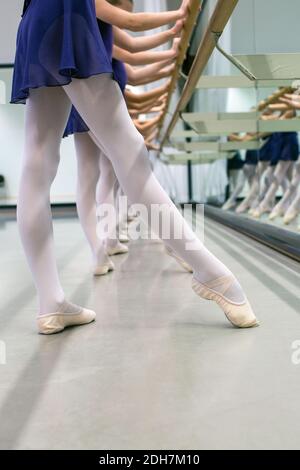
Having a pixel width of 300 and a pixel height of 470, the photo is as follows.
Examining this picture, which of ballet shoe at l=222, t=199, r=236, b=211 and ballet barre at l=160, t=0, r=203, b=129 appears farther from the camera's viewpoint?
ballet shoe at l=222, t=199, r=236, b=211

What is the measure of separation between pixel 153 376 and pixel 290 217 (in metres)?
2.48

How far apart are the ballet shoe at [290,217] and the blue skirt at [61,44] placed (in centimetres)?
231

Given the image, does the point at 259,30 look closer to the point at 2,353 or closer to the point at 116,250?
the point at 116,250

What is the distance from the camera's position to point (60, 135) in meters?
1.09

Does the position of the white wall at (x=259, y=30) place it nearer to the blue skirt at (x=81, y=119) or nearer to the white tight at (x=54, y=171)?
the blue skirt at (x=81, y=119)

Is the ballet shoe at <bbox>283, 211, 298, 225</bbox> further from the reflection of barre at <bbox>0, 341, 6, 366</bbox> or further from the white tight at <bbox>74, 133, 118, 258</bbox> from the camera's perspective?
the reflection of barre at <bbox>0, 341, 6, 366</bbox>

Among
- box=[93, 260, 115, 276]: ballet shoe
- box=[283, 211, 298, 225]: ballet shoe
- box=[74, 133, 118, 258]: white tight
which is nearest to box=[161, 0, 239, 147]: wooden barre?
box=[74, 133, 118, 258]: white tight

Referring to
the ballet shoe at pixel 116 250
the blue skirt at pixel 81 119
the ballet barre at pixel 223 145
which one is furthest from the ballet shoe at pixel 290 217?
the blue skirt at pixel 81 119

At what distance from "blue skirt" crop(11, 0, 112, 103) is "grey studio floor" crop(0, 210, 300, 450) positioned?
505 millimetres

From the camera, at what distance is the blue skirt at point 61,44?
3.09 feet

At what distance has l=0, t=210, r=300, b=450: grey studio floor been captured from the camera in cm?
63

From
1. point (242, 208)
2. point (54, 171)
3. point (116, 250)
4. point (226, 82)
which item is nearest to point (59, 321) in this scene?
point (54, 171)
